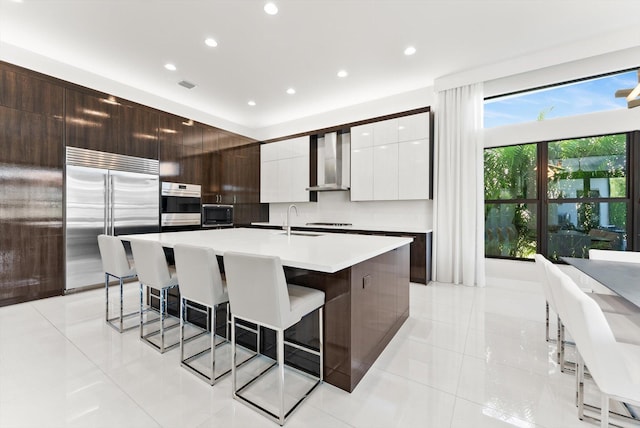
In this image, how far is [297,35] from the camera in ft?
10.3

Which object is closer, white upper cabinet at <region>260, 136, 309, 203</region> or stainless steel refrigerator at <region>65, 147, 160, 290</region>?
stainless steel refrigerator at <region>65, 147, 160, 290</region>

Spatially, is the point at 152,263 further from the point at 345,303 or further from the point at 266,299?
the point at 345,303

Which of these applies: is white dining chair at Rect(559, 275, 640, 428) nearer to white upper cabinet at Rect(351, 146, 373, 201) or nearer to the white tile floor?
the white tile floor

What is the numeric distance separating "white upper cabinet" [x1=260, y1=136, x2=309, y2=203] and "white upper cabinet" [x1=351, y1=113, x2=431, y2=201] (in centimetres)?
117

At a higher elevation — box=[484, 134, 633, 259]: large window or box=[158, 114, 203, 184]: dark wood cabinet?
box=[158, 114, 203, 184]: dark wood cabinet

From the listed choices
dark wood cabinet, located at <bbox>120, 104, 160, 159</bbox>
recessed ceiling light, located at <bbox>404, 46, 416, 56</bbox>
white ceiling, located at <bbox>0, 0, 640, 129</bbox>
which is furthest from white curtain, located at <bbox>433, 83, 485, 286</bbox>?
dark wood cabinet, located at <bbox>120, 104, 160, 159</bbox>

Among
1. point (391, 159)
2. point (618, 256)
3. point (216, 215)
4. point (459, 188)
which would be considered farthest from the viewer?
point (216, 215)

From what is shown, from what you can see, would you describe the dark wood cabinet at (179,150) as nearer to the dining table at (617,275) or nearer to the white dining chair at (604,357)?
the white dining chair at (604,357)

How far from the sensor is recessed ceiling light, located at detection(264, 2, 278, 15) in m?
2.65

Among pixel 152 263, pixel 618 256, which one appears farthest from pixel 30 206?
pixel 618 256

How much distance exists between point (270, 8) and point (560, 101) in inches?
162

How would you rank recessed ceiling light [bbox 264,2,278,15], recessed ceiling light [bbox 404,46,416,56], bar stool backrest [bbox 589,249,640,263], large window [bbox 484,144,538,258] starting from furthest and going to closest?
large window [bbox 484,144,538,258] < recessed ceiling light [bbox 404,46,416,56] < recessed ceiling light [bbox 264,2,278,15] < bar stool backrest [bbox 589,249,640,263]

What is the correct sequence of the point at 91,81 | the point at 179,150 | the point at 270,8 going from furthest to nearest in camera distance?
1. the point at 179,150
2. the point at 91,81
3. the point at 270,8

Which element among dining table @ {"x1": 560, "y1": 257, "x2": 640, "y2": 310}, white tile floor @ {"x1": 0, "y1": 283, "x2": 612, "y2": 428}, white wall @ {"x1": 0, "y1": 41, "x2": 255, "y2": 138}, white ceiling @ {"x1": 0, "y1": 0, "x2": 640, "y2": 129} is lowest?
white tile floor @ {"x1": 0, "y1": 283, "x2": 612, "y2": 428}
